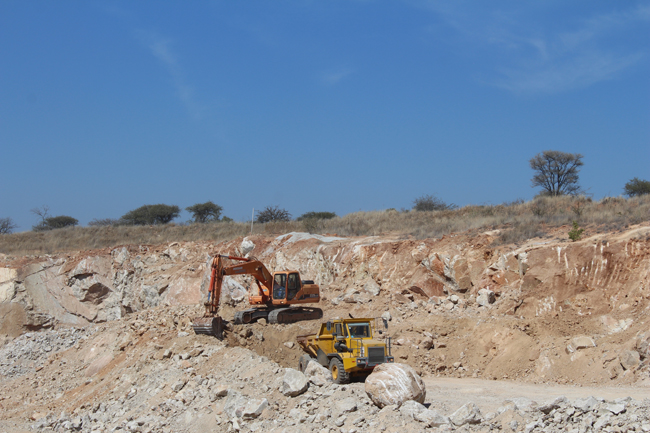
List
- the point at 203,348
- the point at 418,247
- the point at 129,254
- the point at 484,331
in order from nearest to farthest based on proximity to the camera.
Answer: the point at 203,348
the point at 484,331
the point at 418,247
the point at 129,254

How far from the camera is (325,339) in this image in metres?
13.5

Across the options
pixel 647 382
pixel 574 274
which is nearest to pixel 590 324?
pixel 574 274

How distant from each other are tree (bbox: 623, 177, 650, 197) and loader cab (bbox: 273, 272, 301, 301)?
3046cm

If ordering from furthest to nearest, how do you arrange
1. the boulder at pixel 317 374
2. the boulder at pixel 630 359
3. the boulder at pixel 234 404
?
the boulder at pixel 630 359 → the boulder at pixel 317 374 → the boulder at pixel 234 404

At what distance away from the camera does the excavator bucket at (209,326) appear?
16.2 m

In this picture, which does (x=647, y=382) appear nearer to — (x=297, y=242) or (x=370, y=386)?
(x=370, y=386)

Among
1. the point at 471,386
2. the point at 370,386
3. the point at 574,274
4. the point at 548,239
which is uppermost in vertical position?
the point at 548,239

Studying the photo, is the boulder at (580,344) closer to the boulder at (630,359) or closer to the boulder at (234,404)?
A: the boulder at (630,359)

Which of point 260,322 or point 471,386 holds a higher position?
point 260,322

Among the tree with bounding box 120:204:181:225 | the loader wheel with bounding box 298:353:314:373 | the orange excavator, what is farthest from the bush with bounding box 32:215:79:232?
the loader wheel with bounding box 298:353:314:373

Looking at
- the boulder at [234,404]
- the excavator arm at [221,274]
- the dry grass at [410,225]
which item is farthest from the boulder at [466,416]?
the dry grass at [410,225]

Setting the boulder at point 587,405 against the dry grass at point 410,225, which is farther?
the dry grass at point 410,225

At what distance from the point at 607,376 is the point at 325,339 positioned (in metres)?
7.27

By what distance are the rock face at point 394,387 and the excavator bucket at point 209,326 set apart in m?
7.19
